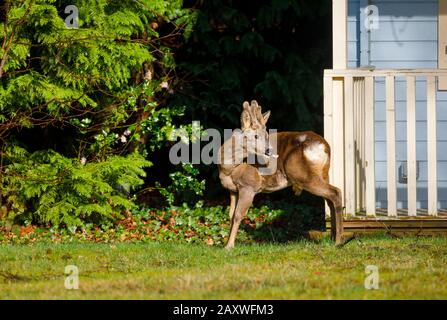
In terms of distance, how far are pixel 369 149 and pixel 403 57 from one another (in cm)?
192

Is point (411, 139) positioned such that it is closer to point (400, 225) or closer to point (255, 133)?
point (400, 225)

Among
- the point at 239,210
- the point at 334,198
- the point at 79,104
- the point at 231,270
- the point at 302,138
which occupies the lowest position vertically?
the point at 231,270

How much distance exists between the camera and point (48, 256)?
9.23 meters

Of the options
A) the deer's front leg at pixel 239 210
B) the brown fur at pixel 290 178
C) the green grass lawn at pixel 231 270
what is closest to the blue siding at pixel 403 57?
the green grass lawn at pixel 231 270

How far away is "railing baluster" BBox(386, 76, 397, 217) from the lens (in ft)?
34.6

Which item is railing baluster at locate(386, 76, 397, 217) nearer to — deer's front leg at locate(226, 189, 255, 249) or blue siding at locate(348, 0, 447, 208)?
blue siding at locate(348, 0, 447, 208)

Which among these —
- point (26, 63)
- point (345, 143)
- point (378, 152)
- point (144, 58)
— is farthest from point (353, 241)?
point (26, 63)

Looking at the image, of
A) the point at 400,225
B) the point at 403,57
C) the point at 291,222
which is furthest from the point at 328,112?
the point at 291,222

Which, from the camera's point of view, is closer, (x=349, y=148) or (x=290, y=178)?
(x=290, y=178)

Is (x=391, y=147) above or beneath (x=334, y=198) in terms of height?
above

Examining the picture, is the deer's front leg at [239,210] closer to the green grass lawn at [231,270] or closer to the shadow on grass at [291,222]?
the green grass lawn at [231,270]

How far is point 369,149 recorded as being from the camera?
10602mm

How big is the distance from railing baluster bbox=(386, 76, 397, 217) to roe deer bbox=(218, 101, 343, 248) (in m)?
0.83

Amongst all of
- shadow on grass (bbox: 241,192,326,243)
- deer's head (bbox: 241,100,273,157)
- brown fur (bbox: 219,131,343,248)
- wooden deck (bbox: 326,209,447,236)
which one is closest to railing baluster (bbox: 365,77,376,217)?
wooden deck (bbox: 326,209,447,236)
